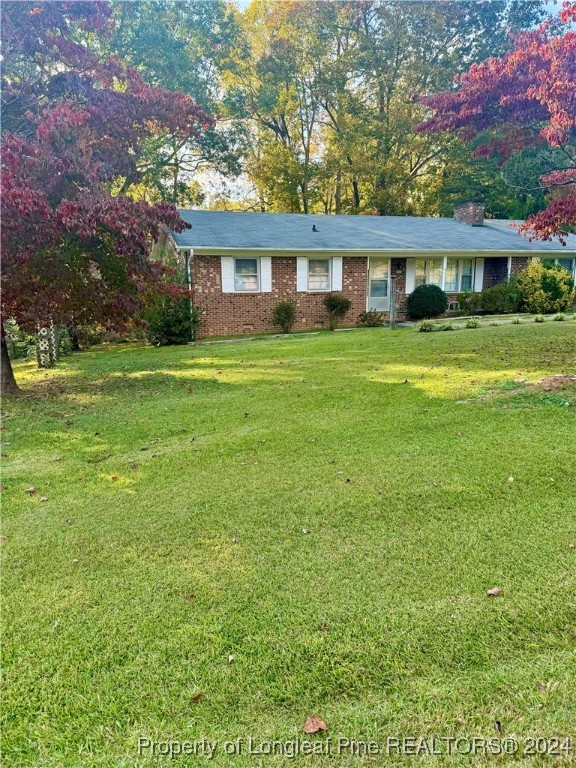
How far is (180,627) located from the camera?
2436 mm

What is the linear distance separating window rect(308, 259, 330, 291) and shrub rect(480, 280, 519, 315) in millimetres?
5955

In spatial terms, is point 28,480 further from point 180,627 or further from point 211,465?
point 180,627

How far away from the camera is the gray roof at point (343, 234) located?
631 inches

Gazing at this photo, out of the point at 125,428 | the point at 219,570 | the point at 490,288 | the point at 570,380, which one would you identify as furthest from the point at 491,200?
the point at 219,570

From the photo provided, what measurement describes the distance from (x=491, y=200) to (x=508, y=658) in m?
31.2

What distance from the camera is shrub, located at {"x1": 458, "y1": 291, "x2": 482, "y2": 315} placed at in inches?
713

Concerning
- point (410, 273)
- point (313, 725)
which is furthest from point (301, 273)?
point (313, 725)

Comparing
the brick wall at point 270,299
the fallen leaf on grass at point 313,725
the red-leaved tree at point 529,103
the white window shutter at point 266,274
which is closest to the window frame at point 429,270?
the brick wall at point 270,299

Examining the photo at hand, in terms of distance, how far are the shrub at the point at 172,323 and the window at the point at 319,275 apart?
14.3 ft

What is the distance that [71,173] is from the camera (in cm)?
701

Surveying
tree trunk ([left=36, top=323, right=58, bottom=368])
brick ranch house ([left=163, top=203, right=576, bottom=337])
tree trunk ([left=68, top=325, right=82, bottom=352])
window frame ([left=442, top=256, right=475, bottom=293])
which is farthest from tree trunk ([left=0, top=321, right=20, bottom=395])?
window frame ([left=442, top=256, right=475, bottom=293])

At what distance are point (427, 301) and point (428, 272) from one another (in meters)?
1.73

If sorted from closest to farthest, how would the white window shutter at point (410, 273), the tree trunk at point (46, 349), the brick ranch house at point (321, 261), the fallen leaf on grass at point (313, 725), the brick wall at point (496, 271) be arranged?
the fallen leaf on grass at point (313, 725) < the tree trunk at point (46, 349) < the brick ranch house at point (321, 261) < the white window shutter at point (410, 273) < the brick wall at point (496, 271)

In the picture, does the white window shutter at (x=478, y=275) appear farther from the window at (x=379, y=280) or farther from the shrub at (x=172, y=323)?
the shrub at (x=172, y=323)
